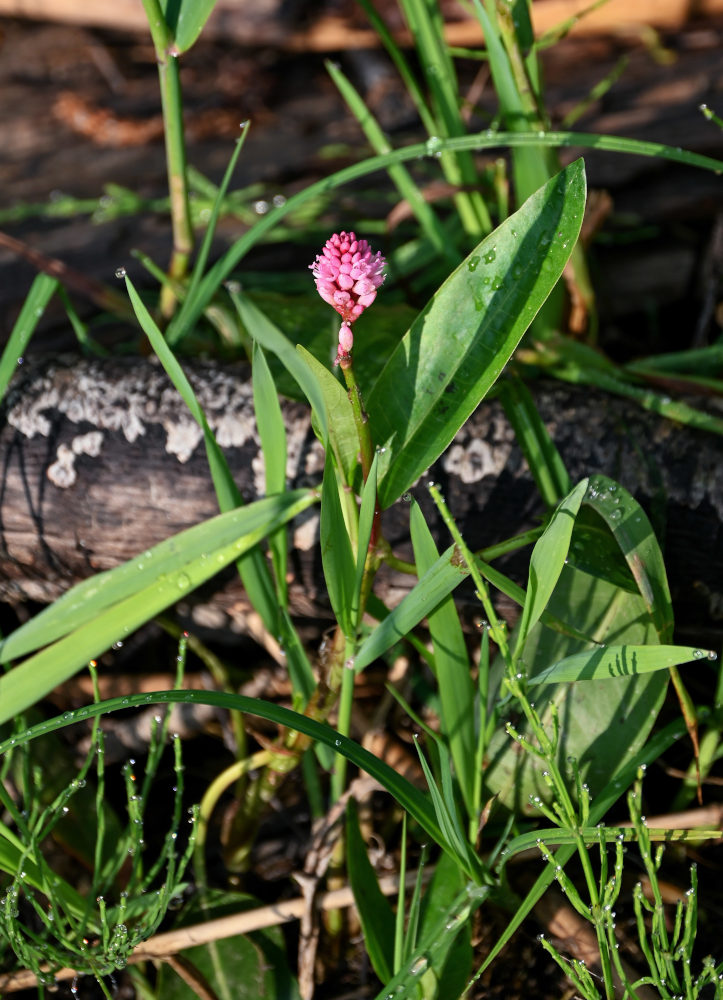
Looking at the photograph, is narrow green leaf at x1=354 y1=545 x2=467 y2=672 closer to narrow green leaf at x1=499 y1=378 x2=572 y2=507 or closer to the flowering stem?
the flowering stem

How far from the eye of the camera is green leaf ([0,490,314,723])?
0.75 m

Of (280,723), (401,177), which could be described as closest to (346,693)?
(280,723)

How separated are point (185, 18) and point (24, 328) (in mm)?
370

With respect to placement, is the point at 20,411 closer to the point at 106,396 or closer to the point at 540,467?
the point at 106,396

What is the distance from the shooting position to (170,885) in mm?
765

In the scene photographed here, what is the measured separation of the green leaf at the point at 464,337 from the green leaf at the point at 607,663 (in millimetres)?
198

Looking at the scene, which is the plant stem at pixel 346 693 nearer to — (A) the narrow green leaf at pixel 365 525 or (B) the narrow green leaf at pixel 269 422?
(A) the narrow green leaf at pixel 365 525

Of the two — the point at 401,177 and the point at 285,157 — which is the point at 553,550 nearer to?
the point at 401,177

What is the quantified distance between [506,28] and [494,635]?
26.5 inches

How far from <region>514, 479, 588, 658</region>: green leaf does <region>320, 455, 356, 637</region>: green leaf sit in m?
0.15

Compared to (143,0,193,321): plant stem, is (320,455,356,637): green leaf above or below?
below

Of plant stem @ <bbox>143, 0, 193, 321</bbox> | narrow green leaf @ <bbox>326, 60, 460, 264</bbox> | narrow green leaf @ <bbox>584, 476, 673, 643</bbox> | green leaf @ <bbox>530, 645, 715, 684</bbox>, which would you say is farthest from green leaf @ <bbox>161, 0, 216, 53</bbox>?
green leaf @ <bbox>530, 645, 715, 684</bbox>

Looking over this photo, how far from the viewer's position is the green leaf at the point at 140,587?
752mm

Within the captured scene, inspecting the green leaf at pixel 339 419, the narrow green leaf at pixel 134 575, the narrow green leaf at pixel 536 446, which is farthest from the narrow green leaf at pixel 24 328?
the narrow green leaf at pixel 536 446
